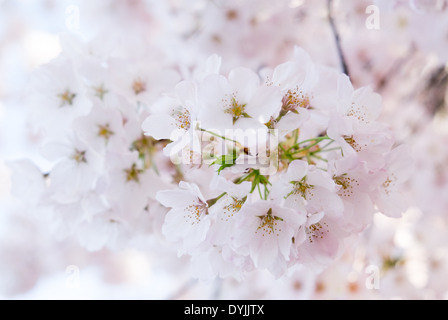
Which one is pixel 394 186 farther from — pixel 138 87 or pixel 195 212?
pixel 138 87

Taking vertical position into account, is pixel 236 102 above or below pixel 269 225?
above

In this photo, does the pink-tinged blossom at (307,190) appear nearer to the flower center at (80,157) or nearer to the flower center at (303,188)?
the flower center at (303,188)

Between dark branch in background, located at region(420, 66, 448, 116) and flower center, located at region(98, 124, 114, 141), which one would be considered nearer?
flower center, located at region(98, 124, 114, 141)

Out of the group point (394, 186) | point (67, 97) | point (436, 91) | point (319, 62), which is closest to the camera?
point (394, 186)

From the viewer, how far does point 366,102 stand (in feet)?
1.98

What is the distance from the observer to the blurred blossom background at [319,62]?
1151mm

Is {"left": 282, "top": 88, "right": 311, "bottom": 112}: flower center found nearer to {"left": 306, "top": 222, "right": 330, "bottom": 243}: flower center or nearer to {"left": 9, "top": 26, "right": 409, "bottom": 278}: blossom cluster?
{"left": 9, "top": 26, "right": 409, "bottom": 278}: blossom cluster

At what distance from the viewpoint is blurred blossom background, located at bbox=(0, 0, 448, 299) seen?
115 cm

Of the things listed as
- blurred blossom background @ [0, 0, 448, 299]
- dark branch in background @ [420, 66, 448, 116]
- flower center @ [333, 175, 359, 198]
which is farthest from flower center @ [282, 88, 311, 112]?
dark branch in background @ [420, 66, 448, 116]

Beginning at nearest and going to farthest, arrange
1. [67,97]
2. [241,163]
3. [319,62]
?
[241,163] → [67,97] → [319,62]

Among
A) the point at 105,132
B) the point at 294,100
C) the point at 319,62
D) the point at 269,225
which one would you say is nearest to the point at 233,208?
the point at 269,225

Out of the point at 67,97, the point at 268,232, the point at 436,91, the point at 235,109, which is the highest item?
the point at 436,91

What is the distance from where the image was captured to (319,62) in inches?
51.3

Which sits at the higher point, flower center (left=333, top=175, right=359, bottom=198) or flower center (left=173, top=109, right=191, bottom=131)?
flower center (left=173, top=109, right=191, bottom=131)
